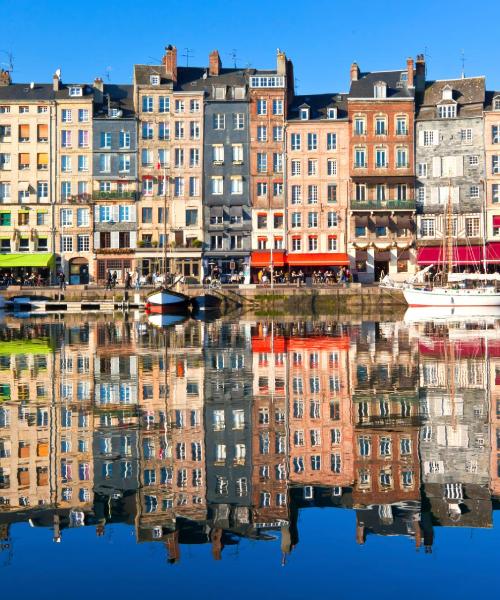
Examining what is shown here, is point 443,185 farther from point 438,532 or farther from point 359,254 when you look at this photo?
point 438,532

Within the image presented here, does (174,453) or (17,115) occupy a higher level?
(17,115)

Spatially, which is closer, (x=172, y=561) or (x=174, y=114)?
(x=172, y=561)

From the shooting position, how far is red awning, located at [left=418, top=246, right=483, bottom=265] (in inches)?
2803

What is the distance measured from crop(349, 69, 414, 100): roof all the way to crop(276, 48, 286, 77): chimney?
5978 mm

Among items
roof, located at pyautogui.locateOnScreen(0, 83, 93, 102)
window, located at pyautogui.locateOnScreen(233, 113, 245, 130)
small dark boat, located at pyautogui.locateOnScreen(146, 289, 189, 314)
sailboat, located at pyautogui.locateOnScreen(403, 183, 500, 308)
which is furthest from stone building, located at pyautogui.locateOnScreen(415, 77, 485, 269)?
roof, located at pyautogui.locateOnScreen(0, 83, 93, 102)

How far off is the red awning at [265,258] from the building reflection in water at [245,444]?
143ft

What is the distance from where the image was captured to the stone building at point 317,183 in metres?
74.6

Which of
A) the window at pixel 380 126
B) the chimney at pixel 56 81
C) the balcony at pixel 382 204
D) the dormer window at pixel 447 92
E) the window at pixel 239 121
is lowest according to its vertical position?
the balcony at pixel 382 204

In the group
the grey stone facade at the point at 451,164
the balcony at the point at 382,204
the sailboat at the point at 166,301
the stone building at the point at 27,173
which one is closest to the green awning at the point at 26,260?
the stone building at the point at 27,173

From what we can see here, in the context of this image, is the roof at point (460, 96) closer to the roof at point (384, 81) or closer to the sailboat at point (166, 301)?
the roof at point (384, 81)

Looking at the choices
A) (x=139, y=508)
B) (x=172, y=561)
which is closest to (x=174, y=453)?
(x=139, y=508)

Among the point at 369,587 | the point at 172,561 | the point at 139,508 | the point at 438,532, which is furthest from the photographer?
the point at 139,508

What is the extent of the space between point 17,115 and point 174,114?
13432mm

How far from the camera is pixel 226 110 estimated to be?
75250mm
